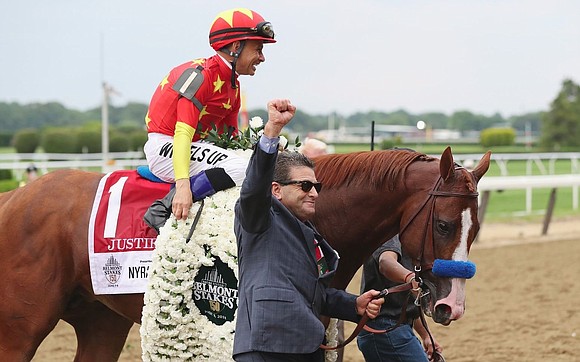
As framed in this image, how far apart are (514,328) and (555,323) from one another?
1.45ft

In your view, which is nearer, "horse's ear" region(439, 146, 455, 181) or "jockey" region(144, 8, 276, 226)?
"horse's ear" region(439, 146, 455, 181)

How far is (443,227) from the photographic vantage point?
3293 millimetres

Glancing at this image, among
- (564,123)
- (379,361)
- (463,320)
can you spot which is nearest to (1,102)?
(564,123)

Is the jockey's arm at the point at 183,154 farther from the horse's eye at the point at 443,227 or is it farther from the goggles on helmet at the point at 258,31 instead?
the horse's eye at the point at 443,227

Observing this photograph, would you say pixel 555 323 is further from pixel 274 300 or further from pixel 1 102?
pixel 1 102

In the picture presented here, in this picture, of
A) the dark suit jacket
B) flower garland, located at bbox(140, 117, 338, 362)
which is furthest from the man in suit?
flower garland, located at bbox(140, 117, 338, 362)

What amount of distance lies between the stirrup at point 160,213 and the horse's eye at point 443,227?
1330 millimetres

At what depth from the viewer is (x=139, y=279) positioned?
3.91 metres

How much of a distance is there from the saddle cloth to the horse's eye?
4.73 ft

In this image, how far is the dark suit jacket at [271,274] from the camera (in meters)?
2.69

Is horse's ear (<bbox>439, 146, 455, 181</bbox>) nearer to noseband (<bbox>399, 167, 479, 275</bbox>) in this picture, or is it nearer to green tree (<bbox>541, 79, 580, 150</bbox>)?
noseband (<bbox>399, 167, 479, 275</bbox>)

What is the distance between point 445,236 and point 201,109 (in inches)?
52.5

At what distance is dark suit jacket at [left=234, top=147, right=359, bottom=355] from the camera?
2.69 metres

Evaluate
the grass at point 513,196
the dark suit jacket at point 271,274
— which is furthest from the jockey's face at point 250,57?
the grass at point 513,196
